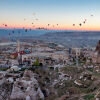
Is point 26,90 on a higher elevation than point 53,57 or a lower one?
higher

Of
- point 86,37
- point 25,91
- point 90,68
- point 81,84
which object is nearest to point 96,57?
point 90,68

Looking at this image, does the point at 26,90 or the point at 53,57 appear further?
the point at 53,57

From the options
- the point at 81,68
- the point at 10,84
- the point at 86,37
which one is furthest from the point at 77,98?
the point at 86,37

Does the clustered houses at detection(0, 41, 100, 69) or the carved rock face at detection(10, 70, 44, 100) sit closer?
the carved rock face at detection(10, 70, 44, 100)

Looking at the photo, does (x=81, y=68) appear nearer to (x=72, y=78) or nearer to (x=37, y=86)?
(x=72, y=78)

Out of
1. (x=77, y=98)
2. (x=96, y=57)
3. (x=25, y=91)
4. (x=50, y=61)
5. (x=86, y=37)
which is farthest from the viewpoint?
(x=86, y=37)

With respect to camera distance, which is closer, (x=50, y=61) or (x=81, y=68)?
(x=81, y=68)

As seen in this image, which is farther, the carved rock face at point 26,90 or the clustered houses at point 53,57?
the clustered houses at point 53,57

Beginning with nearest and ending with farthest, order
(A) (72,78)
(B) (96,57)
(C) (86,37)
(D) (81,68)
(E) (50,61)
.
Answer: (A) (72,78) < (D) (81,68) < (B) (96,57) < (E) (50,61) < (C) (86,37)

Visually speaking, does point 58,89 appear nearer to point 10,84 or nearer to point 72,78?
point 72,78
